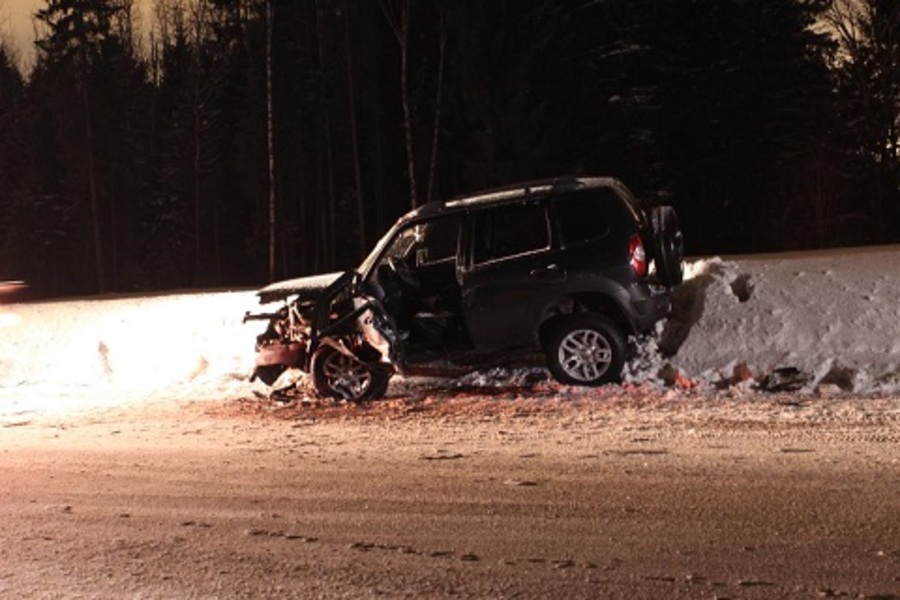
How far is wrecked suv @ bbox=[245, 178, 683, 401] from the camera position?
10008 millimetres

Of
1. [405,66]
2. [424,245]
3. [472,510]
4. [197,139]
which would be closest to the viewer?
[472,510]

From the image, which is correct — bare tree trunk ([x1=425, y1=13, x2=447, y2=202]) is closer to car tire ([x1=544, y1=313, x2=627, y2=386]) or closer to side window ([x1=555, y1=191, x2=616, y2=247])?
side window ([x1=555, y1=191, x2=616, y2=247])

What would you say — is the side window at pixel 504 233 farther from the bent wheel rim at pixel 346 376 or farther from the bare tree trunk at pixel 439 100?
the bare tree trunk at pixel 439 100

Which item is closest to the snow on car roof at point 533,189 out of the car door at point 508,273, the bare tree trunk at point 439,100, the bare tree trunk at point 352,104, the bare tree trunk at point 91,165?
the car door at point 508,273

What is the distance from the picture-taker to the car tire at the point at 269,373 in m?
11.4

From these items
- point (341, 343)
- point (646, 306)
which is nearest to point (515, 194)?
point (646, 306)

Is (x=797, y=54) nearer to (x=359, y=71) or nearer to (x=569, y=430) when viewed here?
(x=359, y=71)

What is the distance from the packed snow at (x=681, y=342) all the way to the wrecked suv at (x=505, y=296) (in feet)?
2.32

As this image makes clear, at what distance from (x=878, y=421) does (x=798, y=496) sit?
2427 mm

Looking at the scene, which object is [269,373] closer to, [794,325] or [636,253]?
[636,253]

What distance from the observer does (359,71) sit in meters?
40.4

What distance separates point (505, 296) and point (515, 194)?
3.73 ft

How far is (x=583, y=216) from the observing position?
33.0ft

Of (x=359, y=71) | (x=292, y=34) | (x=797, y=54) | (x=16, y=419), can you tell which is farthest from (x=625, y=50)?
(x=16, y=419)
